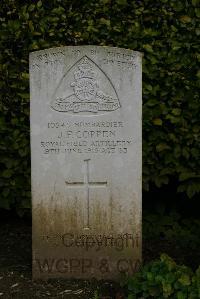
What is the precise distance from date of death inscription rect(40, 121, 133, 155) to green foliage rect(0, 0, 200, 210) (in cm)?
101

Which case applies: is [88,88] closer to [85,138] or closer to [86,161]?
[85,138]

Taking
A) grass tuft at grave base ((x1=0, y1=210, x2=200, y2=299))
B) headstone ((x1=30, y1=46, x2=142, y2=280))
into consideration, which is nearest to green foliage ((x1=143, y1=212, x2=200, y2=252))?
grass tuft at grave base ((x1=0, y1=210, x2=200, y2=299))

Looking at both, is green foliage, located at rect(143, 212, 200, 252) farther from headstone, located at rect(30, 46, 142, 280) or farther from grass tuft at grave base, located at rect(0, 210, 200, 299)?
headstone, located at rect(30, 46, 142, 280)

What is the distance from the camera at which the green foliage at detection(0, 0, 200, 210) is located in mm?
5645

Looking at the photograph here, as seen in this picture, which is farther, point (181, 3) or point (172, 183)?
point (172, 183)

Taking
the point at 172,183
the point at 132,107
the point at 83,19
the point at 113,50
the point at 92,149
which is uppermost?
the point at 83,19

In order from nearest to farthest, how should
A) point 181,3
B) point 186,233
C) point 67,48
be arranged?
point 67,48 → point 181,3 → point 186,233

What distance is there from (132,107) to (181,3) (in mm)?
1520

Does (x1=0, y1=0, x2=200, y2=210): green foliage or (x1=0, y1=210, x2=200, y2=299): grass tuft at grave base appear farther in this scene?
(x1=0, y1=0, x2=200, y2=210): green foliage

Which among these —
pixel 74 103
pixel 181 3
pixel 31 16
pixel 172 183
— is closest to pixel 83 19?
pixel 31 16

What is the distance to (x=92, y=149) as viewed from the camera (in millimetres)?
4742

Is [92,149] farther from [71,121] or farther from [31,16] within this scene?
[31,16]

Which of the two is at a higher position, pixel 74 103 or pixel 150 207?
pixel 74 103

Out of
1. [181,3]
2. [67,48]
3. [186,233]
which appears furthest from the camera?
[186,233]
